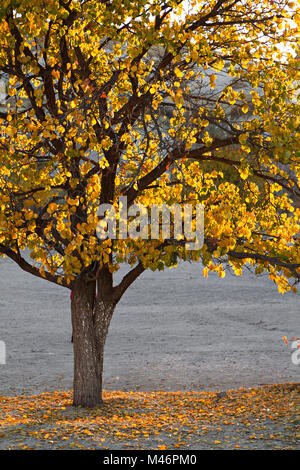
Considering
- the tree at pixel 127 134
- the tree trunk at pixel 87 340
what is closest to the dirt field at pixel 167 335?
the tree trunk at pixel 87 340

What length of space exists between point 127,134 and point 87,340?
3889 millimetres

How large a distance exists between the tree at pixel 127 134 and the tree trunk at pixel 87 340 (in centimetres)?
2

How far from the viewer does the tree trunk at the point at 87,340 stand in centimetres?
1088

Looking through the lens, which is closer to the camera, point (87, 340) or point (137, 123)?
point (137, 123)

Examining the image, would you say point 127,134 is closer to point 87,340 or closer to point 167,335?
point 87,340

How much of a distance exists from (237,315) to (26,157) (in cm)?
1587

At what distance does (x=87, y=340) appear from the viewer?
35.6 feet

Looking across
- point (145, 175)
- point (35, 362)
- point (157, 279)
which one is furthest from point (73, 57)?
point (157, 279)

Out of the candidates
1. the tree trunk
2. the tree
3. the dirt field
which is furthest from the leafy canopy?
the dirt field

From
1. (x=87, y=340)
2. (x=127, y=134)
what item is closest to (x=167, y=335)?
(x=87, y=340)

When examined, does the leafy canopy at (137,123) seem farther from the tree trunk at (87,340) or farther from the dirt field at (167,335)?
the dirt field at (167,335)

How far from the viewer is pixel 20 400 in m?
11.9

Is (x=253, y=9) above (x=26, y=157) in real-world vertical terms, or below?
above

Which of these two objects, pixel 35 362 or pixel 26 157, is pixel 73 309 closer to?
pixel 26 157
